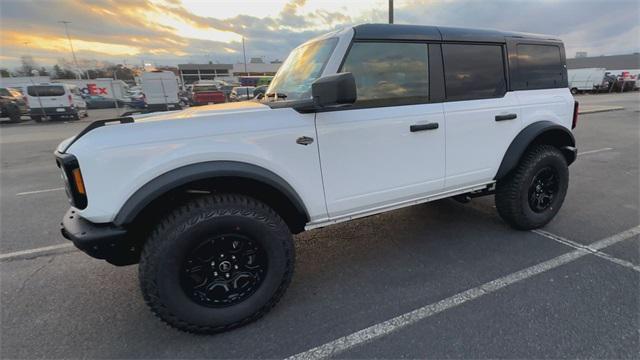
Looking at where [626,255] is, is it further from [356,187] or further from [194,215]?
[194,215]

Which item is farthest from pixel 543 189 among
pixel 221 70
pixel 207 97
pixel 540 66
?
pixel 221 70

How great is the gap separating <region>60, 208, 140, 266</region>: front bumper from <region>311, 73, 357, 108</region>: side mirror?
143 centimetres

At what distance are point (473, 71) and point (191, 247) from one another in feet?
9.08

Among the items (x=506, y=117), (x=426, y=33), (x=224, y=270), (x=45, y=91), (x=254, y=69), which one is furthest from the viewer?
(x=254, y=69)

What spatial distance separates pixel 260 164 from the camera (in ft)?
7.29

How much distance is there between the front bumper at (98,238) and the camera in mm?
1942

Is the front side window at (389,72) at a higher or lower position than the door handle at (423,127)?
higher

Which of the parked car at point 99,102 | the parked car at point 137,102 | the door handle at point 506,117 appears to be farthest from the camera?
the parked car at point 99,102

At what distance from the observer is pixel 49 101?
1748 centimetres

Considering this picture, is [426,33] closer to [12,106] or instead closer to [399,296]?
[399,296]

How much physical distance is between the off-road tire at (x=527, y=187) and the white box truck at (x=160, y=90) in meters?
19.2

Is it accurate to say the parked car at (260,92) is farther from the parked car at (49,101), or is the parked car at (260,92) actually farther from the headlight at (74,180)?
the parked car at (49,101)

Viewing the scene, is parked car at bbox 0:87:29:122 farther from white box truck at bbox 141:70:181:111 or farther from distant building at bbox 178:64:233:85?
distant building at bbox 178:64:233:85

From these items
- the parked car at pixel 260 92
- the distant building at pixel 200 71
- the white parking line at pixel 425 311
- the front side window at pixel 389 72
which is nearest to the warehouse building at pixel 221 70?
the distant building at pixel 200 71
